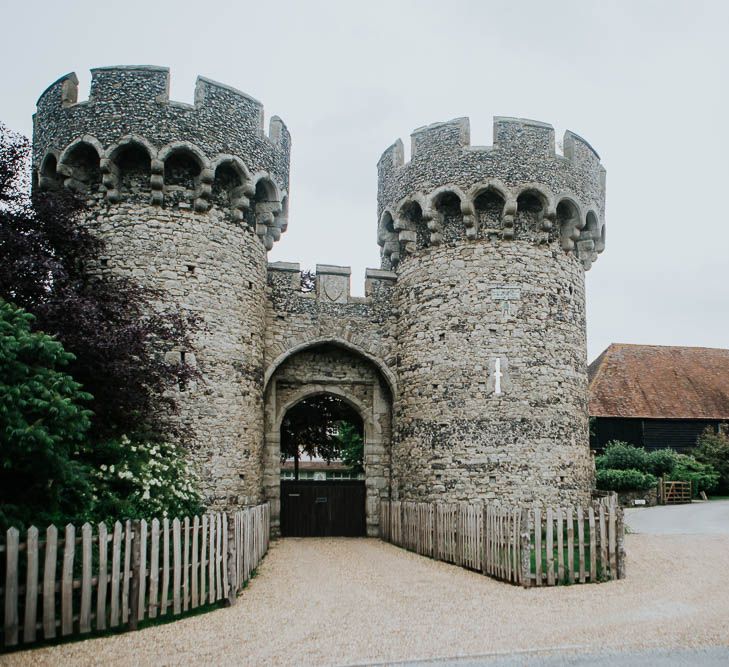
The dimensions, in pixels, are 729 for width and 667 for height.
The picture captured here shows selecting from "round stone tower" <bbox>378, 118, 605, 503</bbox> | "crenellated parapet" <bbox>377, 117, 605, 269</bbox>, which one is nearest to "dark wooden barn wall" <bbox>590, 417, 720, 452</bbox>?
"round stone tower" <bbox>378, 118, 605, 503</bbox>

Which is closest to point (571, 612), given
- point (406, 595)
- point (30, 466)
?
point (406, 595)

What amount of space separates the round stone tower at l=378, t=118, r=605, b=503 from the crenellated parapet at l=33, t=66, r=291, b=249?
3.85m

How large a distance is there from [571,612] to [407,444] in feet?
26.4

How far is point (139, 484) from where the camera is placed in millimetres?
11094

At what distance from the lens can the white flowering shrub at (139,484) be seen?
1038 centimetres

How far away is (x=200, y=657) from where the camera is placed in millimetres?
6477

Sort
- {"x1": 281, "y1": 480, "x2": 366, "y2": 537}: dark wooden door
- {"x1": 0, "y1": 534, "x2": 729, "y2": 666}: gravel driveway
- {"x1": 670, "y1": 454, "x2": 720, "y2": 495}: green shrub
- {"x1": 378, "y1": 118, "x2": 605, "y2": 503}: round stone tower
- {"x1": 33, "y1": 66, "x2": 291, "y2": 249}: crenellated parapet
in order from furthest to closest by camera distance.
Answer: {"x1": 670, "y1": 454, "x2": 720, "y2": 495}: green shrub
{"x1": 281, "y1": 480, "x2": 366, "y2": 537}: dark wooden door
{"x1": 378, "y1": 118, "x2": 605, "y2": 503}: round stone tower
{"x1": 33, "y1": 66, "x2": 291, "y2": 249}: crenellated parapet
{"x1": 0, "y1": 534, "x2": 729, "y2": 666}: gravel driveway

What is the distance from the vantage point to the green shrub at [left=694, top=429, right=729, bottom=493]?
93.2 feet

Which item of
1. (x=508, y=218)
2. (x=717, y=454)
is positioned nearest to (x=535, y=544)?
(x=508, y=218)

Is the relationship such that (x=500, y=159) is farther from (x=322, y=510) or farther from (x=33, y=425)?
(x=33, y=425)

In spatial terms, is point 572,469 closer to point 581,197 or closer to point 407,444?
point 407,444

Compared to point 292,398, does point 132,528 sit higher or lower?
lower

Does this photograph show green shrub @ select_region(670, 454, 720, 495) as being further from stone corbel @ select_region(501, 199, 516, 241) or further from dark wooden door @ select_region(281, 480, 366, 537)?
stone corbel @ select_region(501, 199, 516, 241)

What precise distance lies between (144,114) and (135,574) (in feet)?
30.7
